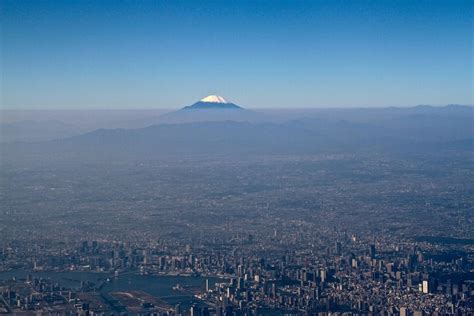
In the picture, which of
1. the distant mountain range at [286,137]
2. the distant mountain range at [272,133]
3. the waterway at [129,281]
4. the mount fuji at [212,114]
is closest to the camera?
the waterway at [129,281]

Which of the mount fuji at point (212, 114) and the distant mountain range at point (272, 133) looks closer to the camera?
the distant mountain range at point (272, 133)

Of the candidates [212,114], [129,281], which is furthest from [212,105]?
[129,281]

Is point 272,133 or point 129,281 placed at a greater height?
point 272,133

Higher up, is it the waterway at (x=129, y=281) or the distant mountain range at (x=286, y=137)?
the distant mountain range at (x=286, y=137)

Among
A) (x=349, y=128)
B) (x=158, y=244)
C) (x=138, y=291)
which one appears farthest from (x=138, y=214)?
(x=349, y=128)

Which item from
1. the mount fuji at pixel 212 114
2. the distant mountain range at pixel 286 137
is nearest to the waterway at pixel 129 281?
the distant mountain range at pixel 286 137

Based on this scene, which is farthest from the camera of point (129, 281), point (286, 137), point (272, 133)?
point (272, 133)

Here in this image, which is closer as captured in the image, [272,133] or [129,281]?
[129,281]

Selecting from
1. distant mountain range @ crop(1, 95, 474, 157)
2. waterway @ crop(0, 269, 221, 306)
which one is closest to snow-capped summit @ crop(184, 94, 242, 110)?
distant mountain range @ crop(1, 95, 474, 157)

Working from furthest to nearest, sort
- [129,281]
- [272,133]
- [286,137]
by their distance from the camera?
[272,133] → [286,137] → [129,281]

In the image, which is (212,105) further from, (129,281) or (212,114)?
(129,281)

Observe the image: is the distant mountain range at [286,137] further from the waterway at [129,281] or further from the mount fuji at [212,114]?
the waterway at [129,281]
